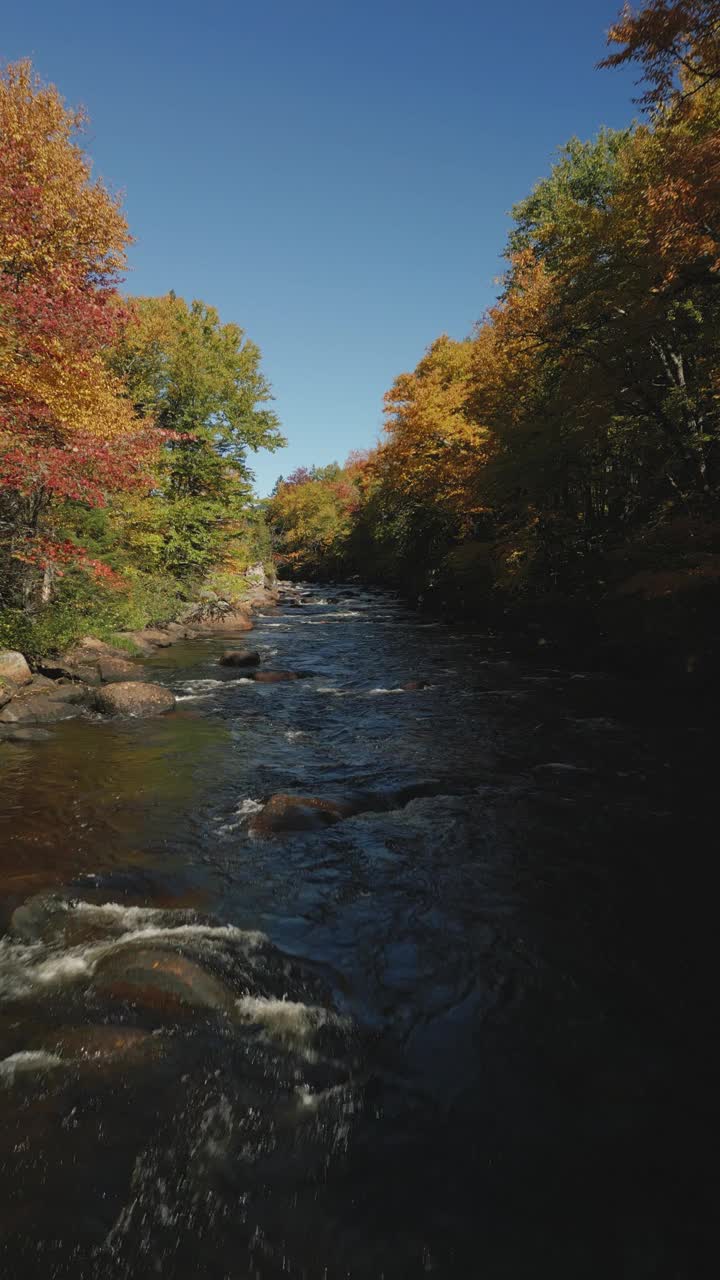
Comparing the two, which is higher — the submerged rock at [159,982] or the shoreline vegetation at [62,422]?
the shoreline vegetation at [62,422]

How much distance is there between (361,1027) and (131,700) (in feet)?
30.9

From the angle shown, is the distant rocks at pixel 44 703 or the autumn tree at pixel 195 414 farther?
the autumn tree at pixel 195 414

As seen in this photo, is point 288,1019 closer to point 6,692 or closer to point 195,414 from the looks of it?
point 6,692

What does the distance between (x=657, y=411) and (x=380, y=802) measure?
11041 mm

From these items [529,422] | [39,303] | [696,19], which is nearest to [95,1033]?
[39,303]

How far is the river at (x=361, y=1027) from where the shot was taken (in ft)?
9.35

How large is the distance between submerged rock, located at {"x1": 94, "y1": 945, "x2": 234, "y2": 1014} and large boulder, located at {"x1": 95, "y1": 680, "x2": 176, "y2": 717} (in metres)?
7.89

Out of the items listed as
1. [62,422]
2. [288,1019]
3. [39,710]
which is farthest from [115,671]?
[288,1019]

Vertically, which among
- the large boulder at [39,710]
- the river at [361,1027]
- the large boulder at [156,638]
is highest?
the large boulder at [156,638]

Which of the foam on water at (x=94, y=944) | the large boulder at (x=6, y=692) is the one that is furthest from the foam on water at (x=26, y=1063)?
the large boulder at (x=6, y=692)

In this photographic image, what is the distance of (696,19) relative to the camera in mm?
8523

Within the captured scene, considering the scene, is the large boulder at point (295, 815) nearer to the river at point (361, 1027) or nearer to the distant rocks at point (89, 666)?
the river at point (361, 1027)

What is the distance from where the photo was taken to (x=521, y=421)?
62.0 ft

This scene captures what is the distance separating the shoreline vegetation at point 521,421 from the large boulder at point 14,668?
1.07 m
